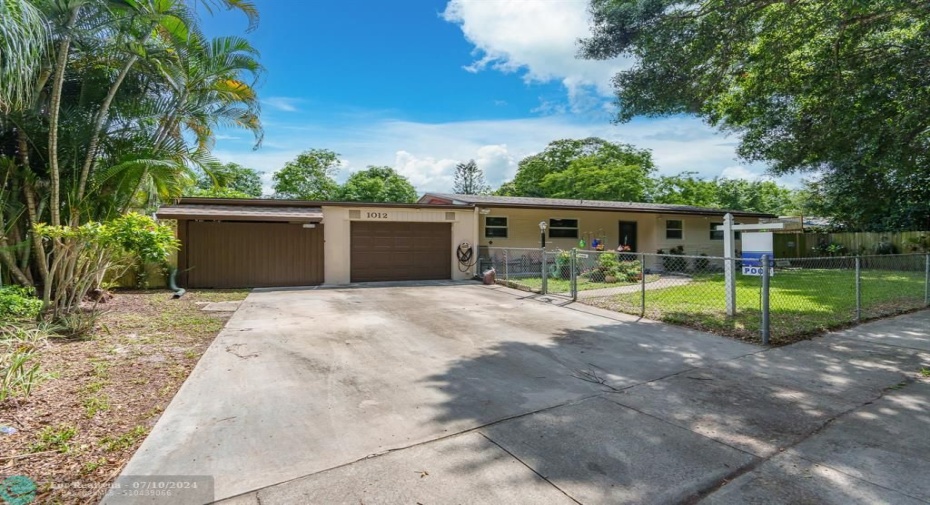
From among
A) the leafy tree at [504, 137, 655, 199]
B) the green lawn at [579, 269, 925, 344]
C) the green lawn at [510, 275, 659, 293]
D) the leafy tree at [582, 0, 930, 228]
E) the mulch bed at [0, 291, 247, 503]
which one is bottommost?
the mulch bed at [0, 291, 247, 503]

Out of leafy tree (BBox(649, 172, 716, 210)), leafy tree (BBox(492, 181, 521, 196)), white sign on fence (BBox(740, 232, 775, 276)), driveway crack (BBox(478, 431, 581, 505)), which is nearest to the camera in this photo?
driveway crack (BBox(478, 431, 581, 505))

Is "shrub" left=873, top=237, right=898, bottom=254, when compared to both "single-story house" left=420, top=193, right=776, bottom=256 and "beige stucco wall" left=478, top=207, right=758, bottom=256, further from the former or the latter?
"beige stucco wall" left=478, top=207, right=758, bottom=256

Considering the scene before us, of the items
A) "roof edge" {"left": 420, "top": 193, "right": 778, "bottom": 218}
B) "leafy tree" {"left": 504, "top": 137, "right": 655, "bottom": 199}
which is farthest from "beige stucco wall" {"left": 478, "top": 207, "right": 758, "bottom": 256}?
"leafy tree" {"left": 504, "top": 137, "right": 655, "bottom": 199}

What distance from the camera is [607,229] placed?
671 inches

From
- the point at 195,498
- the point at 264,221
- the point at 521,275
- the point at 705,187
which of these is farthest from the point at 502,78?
the point at 705,187

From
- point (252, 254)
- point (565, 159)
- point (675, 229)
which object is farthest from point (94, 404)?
point (565, 159)

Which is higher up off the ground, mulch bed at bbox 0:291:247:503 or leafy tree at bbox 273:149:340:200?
leafy tree at bbox 273:149:340:200

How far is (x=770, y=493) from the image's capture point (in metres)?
2.30

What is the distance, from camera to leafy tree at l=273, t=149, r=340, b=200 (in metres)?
33.9

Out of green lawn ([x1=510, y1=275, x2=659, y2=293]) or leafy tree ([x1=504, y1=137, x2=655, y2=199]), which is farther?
leafy tree ([x1=504, y1=137, x2=655, y2=199])

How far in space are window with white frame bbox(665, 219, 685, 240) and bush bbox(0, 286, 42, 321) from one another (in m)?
18.4

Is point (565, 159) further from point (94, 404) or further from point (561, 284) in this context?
point (94, 404)

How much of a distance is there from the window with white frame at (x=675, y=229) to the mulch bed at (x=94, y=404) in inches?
653

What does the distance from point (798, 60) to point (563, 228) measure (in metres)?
8.87
